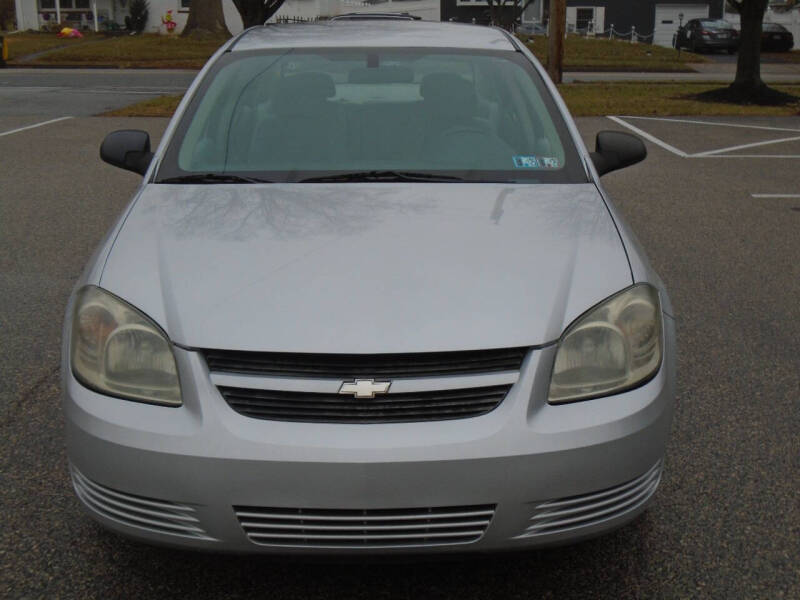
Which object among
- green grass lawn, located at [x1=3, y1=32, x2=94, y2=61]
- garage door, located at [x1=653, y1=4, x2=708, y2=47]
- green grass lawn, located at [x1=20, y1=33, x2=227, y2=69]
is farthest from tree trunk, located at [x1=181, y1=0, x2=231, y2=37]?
garage door, located at [x1=653, y1=4, x2=708, y2=47]

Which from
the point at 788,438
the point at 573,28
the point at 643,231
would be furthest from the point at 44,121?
the point at 573,28

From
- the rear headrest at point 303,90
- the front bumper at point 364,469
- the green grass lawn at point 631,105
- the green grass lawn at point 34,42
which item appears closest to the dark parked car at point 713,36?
the green grass lawn at point 631,105

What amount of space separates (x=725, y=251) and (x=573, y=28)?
45.3m

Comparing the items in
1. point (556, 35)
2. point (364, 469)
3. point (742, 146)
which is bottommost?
point (742, 146)

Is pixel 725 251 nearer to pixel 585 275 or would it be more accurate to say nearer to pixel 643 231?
pixel 643 231

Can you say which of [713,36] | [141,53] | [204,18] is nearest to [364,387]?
[141,53]

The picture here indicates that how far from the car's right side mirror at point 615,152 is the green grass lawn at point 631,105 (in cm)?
1051

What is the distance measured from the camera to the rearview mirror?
3.81m

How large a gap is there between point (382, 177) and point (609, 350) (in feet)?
4.01

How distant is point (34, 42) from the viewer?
118ft

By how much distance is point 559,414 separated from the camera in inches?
92.7

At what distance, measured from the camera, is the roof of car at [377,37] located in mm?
4070

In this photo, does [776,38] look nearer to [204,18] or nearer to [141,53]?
[204,18]

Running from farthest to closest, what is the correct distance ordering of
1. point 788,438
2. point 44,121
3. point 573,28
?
point 573,28 → point 44,121 → point 788,438
